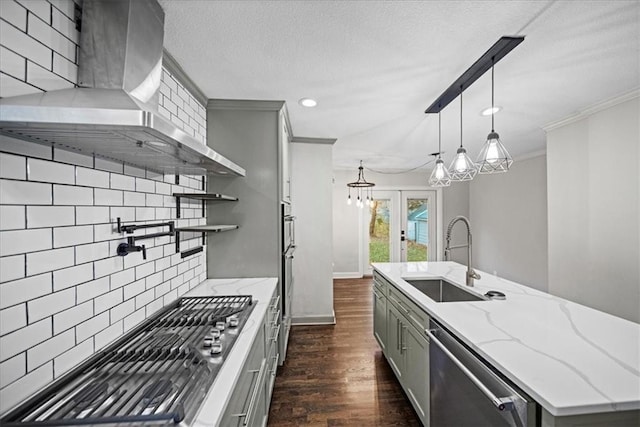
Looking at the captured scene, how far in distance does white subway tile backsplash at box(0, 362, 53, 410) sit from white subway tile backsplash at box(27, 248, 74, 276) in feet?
1.05

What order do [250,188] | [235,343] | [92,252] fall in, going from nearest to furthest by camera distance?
[92,252]
[235,343]
[250,188]

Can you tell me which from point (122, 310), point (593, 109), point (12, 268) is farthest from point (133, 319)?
point (593, 109)

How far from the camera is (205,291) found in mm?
2088

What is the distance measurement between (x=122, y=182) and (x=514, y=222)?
5972 mm

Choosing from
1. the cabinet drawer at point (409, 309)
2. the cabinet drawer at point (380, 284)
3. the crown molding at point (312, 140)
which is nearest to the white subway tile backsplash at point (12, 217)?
the cabinet drawer at point (409, 309)

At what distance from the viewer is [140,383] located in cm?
93

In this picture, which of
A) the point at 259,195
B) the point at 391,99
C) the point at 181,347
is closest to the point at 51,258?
the point at 181,347

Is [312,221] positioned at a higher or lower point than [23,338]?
higher

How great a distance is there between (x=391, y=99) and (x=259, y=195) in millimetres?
1446

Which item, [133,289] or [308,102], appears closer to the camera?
[133,289]

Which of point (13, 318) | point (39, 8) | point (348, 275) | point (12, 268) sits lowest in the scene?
point (348, 275)

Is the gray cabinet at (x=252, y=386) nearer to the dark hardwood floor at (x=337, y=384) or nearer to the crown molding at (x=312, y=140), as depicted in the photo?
the dark hardwood floor at (x=337, y=384)

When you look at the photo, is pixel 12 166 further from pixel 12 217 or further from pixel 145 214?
pixel 145 214

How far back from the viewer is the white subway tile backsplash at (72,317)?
970 mm
